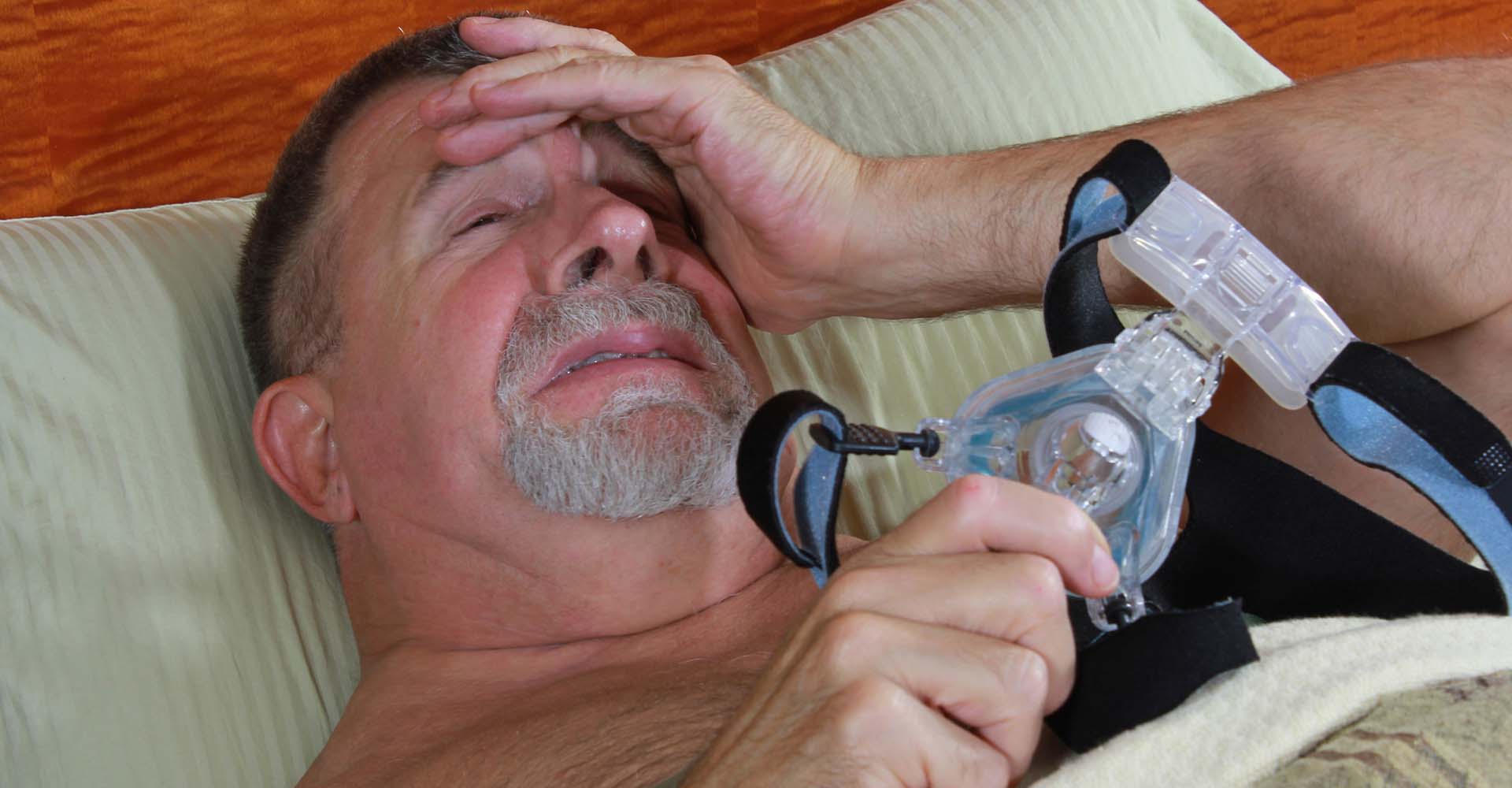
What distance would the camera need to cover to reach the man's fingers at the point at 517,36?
4.49ft

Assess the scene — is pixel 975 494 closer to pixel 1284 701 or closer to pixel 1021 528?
pixel 1021 528

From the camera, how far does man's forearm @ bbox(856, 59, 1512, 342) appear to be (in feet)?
3.93

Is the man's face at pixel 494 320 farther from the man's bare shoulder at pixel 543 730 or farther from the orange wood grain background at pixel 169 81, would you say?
the orange wood grain background at pixel 169 81

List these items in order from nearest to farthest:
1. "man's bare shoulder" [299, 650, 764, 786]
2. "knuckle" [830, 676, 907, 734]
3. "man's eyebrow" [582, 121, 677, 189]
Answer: "knuckle" [830, 676, 907, 734] < "man's bare shoulder" [299, 650, 764, 786] < "man's eyebrow" [582, 121, 677, 189]

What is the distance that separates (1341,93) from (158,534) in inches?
49.1

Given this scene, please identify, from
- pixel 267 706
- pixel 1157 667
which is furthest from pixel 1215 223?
pixel 267 706

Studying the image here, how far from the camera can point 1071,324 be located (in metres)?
1.09

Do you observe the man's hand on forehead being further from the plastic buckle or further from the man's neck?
the plastic buckle

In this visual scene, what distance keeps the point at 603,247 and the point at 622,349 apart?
3.9 inches

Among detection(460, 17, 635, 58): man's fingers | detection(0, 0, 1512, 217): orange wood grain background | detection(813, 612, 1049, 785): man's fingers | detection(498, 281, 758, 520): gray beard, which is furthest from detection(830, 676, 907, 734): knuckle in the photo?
detection(0, 0, 1512, 217): orange wood grain background

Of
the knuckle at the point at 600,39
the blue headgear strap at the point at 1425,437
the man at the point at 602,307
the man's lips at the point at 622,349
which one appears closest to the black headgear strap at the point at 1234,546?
the blue headgear strap at the point at 1425,437

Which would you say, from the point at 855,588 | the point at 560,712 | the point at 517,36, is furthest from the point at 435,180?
the point at 855,588

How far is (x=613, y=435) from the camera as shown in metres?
1.20

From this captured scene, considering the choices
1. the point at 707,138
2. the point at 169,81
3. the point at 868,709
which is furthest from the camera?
the point at 169,81
